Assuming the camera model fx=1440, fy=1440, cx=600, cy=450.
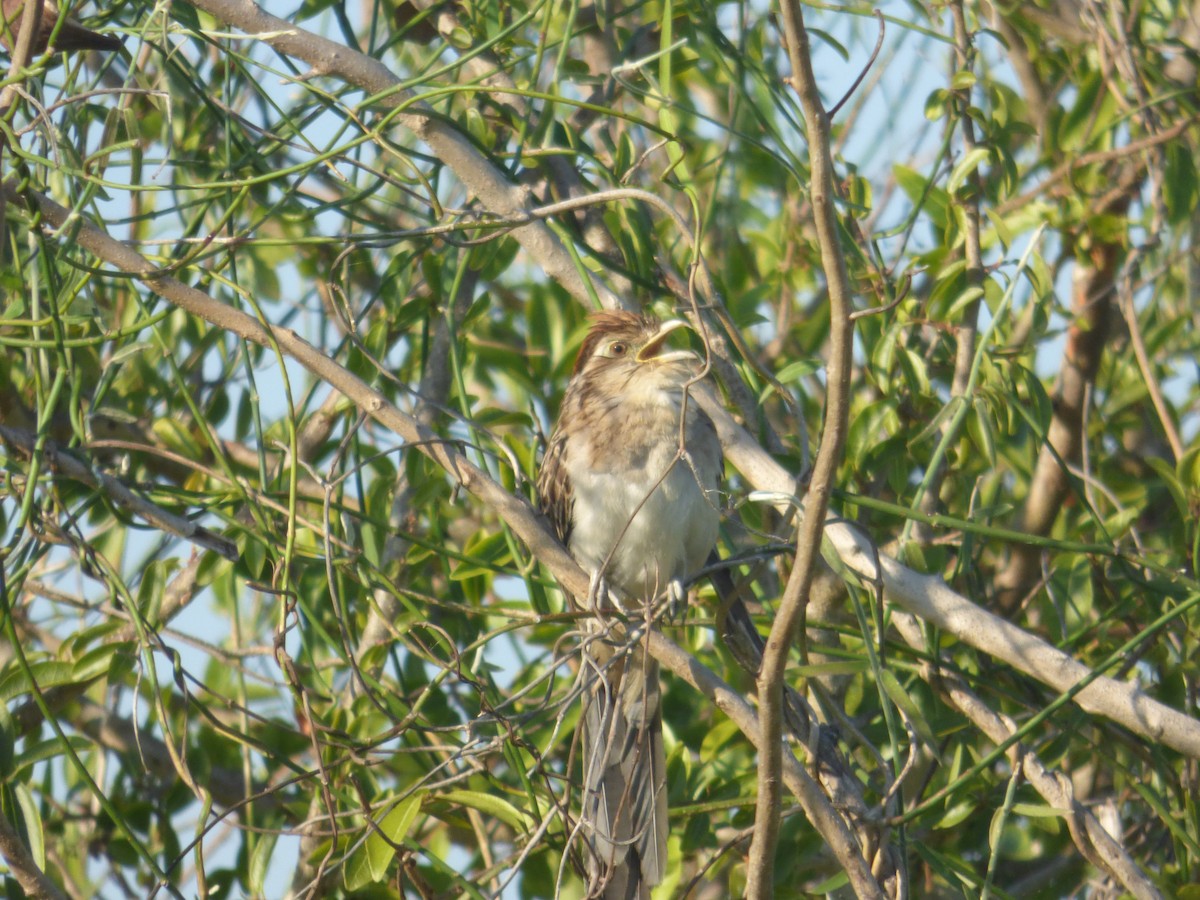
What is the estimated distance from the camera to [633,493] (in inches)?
160

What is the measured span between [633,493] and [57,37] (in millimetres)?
1890

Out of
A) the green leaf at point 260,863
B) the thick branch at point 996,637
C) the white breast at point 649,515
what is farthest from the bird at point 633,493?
the green leaf at point 260,863

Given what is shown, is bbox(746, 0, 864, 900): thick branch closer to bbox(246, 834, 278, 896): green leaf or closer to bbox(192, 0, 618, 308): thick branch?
bbox(192, 0, 618, 308): thick branch

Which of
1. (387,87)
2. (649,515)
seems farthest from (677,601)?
(387,87)

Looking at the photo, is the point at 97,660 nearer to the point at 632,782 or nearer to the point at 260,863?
the point at 260,863

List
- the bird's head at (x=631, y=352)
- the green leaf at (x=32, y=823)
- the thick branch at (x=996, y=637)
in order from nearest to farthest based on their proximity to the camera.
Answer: the thick branch at (x=996, y=637) < the green leaf at (x=32, y=823) < the bird's head at (x=631, y=352)

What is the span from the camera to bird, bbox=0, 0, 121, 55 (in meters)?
3.12

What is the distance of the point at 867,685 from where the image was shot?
13.4ft

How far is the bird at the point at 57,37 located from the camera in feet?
10.2

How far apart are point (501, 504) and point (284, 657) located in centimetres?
53

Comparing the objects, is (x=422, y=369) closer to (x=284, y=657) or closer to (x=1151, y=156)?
(x=284, y=657)

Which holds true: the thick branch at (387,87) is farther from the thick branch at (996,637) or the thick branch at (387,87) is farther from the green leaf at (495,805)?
the green leaf at (495,805)

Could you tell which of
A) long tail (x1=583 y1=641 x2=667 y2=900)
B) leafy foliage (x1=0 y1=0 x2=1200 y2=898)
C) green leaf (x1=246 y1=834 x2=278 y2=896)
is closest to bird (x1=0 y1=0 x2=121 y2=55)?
leafy foliage (x1=0 y1=0 x2=1200 y2=898)

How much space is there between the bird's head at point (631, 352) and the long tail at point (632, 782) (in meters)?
0.81
